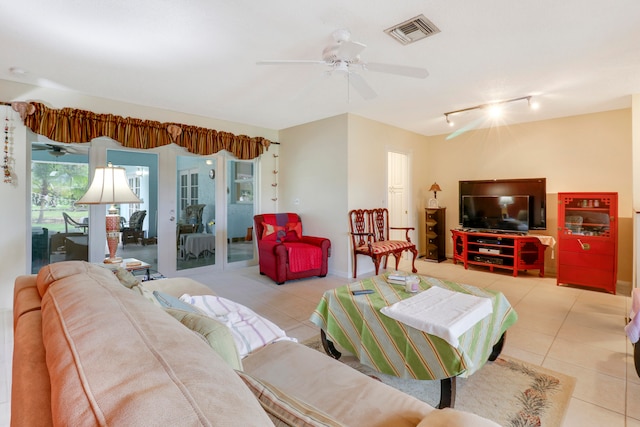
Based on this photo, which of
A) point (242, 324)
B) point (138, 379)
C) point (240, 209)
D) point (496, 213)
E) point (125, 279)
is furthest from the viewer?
point (240, 209)

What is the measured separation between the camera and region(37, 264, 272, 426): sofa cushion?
1.43ft

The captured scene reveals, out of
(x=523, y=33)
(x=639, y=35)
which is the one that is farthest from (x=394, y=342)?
(x=639, y=35)

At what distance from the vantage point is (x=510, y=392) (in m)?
1.88

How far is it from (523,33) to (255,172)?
4.17m

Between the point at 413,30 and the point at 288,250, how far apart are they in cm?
290

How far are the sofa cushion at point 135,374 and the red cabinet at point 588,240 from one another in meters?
4.85

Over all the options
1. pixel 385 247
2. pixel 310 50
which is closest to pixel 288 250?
pixel 385 247

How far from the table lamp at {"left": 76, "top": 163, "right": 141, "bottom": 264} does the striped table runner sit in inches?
69.6

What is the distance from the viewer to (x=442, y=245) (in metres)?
5.71

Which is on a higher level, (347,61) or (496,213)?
(347,61)

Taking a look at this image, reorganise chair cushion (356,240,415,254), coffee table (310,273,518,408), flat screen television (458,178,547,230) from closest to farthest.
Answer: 1. coffee table (310,273,518,408)
2. chair cushion (356,240,415,254)
3. flat screen television (458,178,547,230)

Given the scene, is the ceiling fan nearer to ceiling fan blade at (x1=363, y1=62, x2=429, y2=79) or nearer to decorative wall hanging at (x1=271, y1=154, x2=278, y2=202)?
ceiling fan blade at (x1=363, y1=62, x2=429, y2=79)

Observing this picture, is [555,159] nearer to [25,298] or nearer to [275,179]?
[275,179]

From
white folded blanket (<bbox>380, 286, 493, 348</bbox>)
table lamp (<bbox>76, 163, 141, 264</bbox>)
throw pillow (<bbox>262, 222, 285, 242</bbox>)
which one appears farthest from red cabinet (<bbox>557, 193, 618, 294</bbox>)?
table lamp (<bbox>76, 163, 141, 264</bbox>)
